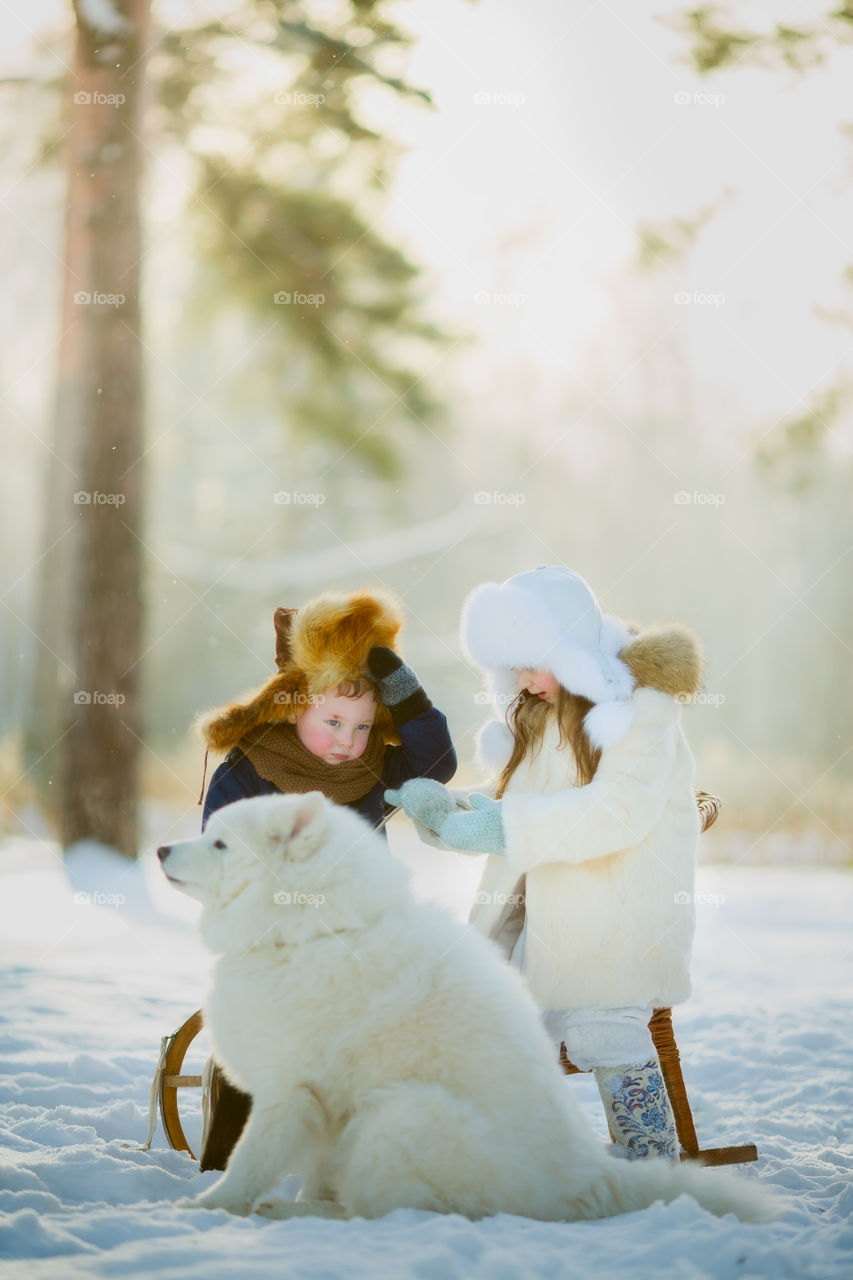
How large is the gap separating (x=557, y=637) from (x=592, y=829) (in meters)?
0.61

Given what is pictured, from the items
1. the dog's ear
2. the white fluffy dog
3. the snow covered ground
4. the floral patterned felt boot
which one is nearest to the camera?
the snow covered ground

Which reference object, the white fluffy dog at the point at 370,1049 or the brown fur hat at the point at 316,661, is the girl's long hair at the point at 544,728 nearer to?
the brown fur hat at the point at 316,661

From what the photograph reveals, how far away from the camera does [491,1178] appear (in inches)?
99.8

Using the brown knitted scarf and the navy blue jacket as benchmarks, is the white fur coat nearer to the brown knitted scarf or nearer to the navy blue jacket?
the navy blue jacket

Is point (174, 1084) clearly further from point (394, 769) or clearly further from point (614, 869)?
point (614, 869)

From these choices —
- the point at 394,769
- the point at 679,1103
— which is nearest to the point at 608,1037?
the point at 679,1103

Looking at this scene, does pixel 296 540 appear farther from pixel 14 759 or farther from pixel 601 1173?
pixel 601 1173

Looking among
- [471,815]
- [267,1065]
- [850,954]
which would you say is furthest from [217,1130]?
[850,954]

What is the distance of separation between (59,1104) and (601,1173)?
2153mm

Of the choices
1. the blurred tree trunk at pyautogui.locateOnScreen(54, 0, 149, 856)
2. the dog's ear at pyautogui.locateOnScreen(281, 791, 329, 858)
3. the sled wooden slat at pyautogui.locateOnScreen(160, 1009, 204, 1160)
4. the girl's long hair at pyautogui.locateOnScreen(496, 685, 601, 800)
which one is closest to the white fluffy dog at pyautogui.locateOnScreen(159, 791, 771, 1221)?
the dog's ear at pyautogui.locateOnScreen(281, 791, 329, 858)

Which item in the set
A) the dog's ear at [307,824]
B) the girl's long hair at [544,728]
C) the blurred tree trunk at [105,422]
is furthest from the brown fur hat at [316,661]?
the blurred tree trunk at [105,422]

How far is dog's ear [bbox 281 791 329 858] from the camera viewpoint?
2.79 metres

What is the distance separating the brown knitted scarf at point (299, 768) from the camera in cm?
364

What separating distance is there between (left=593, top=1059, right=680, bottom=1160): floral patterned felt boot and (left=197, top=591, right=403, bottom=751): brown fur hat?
134 centimetres
